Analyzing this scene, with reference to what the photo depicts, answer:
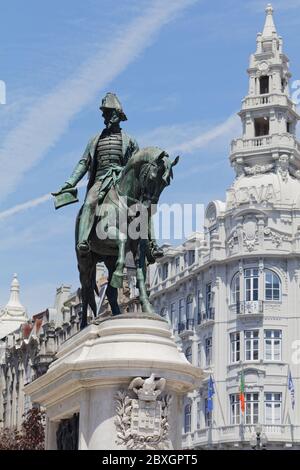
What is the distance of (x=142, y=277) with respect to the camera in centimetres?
2072

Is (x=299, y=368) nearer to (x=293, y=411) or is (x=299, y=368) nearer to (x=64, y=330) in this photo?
(x=293, y=411)

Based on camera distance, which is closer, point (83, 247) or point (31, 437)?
point (83, 247)

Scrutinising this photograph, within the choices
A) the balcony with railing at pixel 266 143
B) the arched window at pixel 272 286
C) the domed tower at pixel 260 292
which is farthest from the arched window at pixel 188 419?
the balcony with railing at pixel 266 143

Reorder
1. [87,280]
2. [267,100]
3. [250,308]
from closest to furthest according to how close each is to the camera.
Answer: [87,280], [250,308], [267,100]

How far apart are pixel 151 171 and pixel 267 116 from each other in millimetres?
55216

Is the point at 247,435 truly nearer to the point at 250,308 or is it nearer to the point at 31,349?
the point at 250,308

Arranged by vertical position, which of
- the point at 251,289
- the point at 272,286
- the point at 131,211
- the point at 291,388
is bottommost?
the point at 131,211

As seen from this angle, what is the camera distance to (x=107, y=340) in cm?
1953

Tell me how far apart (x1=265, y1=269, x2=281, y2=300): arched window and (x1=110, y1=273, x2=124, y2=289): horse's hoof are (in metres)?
48.8

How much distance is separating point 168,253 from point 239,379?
40.4ft

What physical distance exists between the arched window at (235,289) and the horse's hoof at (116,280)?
49383 millimetres

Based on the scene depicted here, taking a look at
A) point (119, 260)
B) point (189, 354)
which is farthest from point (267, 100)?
point (119, 260)

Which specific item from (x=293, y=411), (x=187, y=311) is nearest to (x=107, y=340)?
(x=293, y=411)
